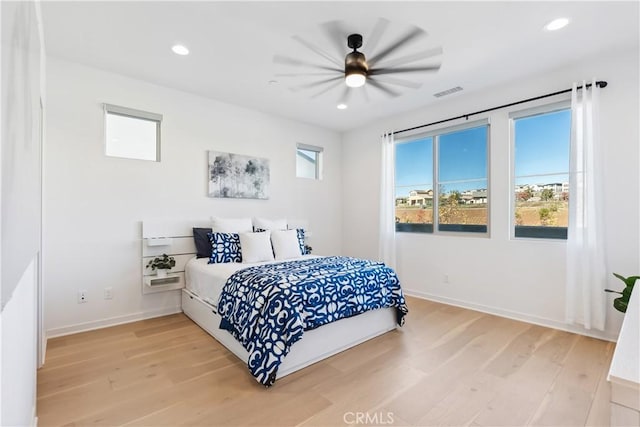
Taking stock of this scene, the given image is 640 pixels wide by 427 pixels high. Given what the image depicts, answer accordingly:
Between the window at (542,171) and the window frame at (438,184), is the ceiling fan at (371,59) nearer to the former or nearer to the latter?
the window frame at (438,184)

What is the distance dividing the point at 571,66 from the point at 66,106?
5.17 meters

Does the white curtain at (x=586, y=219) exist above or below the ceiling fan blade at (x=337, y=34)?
below

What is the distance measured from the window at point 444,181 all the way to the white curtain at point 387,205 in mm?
200

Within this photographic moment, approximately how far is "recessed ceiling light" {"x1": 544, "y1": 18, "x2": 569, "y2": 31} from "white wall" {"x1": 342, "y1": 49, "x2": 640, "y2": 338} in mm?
900

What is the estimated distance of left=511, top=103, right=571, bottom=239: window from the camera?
3299 millimetres

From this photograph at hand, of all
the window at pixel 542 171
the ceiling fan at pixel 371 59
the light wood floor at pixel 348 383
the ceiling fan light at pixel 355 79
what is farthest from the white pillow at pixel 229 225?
the window at pixel 542 171

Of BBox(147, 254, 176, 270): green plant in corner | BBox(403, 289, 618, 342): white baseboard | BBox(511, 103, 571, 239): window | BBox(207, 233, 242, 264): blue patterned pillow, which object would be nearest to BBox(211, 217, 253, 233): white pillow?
BBox(207, 233, 242, 264): blue patterned pillow

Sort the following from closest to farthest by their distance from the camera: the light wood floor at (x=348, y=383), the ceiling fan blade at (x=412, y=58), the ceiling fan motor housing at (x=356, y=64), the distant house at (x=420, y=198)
A: the light wood floor at (x=348, y=383) → the ceiling fan blade at (x=412, y=58) → the ceiling fan motor housing at (x=356, y=64) → the distant house at (x=420, y=198)

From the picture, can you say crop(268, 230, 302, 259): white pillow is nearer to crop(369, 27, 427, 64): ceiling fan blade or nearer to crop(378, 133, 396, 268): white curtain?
crop(378, 133, 396, 268): white curtain

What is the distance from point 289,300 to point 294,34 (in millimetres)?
2193

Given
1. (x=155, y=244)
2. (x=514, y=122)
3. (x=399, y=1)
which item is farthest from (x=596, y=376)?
(x=155, y=244)

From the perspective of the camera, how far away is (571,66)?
3.14 meters

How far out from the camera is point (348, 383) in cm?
218

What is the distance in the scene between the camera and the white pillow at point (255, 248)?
3490 millimetres
